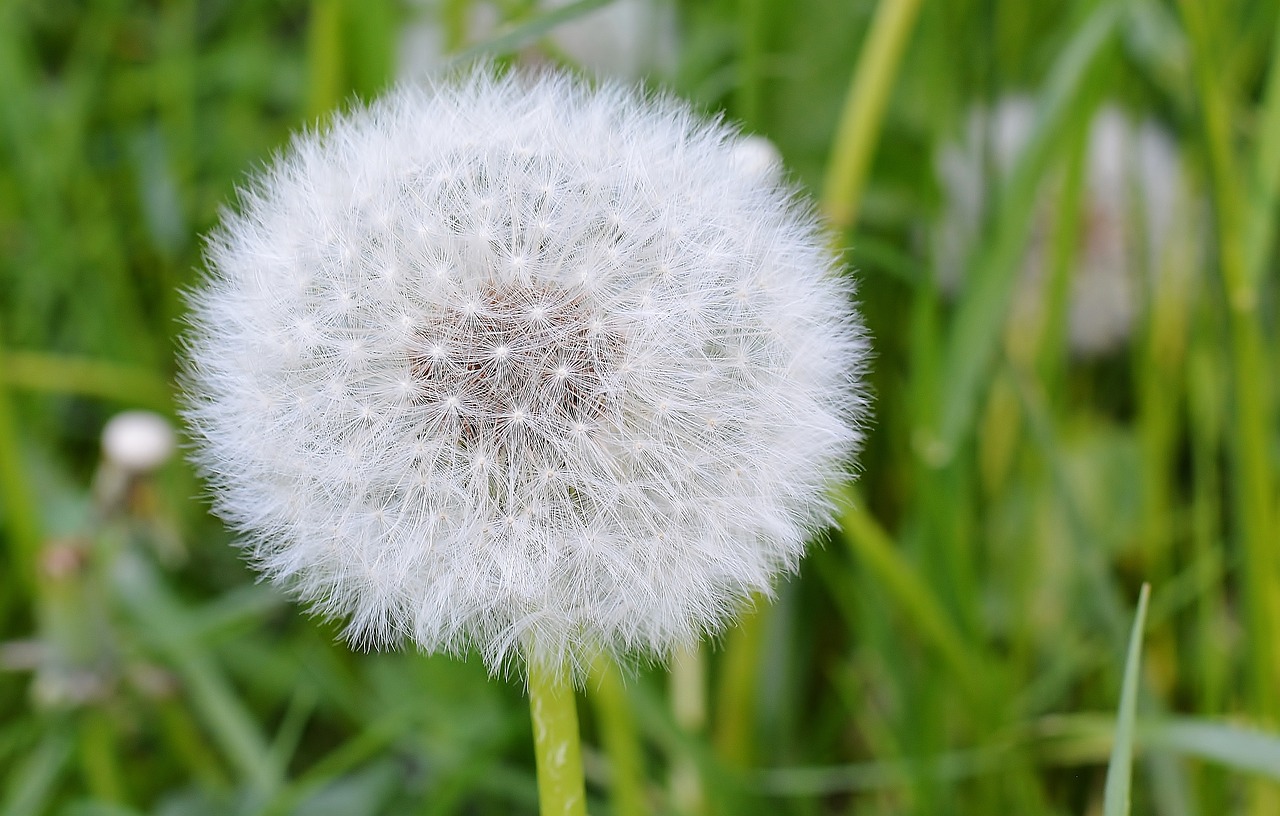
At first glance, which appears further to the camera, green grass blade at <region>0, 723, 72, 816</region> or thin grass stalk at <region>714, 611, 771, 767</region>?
thin grass stalk at <region>714, 611, 771, 767</region>

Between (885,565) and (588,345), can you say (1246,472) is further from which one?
(588,345)

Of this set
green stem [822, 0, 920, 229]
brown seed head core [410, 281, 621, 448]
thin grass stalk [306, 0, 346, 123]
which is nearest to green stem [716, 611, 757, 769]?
green stem [822, 0, 920, 229]

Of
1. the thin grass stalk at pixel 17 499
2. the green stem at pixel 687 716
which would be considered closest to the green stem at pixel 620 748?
the green stem at pixel 687 716

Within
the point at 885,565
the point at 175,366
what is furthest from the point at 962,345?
the point at 175,366

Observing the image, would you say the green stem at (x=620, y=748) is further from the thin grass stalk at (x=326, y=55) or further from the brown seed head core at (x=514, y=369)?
the thin grass stalk at (x=326, y=55)

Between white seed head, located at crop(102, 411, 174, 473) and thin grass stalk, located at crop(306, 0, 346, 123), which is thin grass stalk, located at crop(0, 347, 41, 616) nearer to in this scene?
white seed head, located at crop(102, 411, 174, 473)

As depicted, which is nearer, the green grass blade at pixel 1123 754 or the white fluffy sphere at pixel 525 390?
the green grass blade at pixel 1123 754
